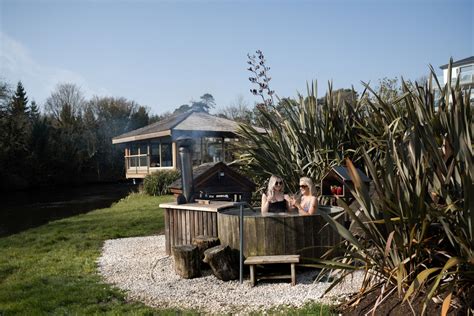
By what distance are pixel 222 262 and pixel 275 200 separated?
1.26m

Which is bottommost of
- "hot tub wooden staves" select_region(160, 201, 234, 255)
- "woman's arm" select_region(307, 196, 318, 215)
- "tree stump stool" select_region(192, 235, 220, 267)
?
"tree stump stool" select_region(192, 235, 220, 267)

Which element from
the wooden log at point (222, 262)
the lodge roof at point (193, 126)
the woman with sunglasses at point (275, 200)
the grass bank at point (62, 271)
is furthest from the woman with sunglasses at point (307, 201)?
the lodge roof at point (193, 126)

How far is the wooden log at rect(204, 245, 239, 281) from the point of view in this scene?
561cm

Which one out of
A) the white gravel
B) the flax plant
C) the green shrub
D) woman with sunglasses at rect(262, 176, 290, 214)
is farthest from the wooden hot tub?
the green shrub

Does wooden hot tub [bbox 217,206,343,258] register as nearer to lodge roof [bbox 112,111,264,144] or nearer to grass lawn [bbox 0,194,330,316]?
grass lawn [bbox 0,194,330,316]

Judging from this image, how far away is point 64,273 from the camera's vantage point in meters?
6.48

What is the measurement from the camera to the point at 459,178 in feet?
10.4

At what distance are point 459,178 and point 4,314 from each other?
453 cm

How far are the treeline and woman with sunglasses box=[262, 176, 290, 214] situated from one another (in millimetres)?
32230

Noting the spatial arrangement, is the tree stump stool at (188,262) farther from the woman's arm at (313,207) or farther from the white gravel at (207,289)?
the woman's arm at (313,207)

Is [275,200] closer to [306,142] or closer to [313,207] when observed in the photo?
[313,207]

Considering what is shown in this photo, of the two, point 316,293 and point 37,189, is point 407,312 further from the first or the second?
point 37,189

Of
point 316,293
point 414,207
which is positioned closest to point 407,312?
point 414,207

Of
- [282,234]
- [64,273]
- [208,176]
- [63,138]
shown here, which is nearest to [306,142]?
[208,176]
